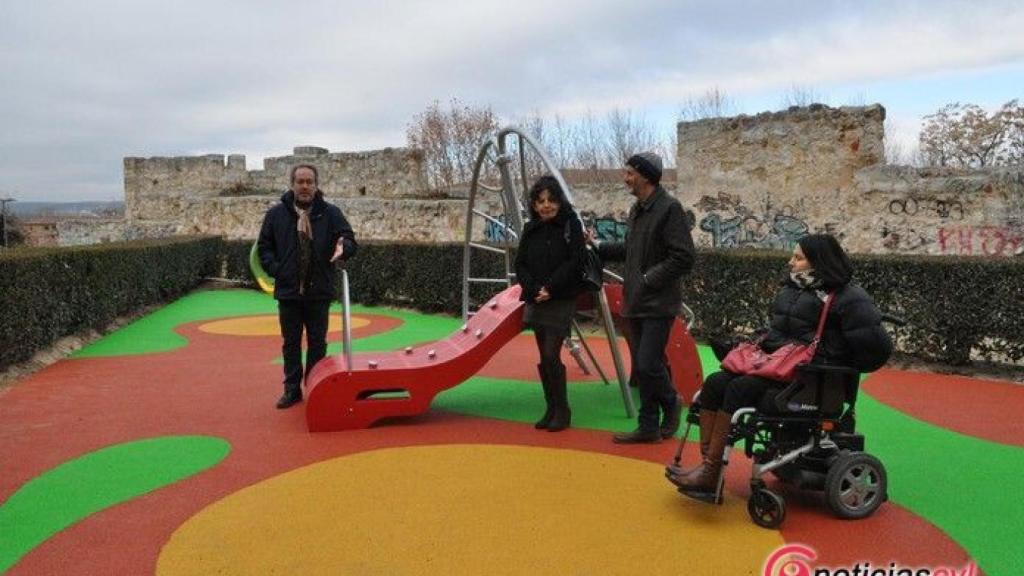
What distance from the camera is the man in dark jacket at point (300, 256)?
6.05 m

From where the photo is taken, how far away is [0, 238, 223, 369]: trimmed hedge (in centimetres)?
782

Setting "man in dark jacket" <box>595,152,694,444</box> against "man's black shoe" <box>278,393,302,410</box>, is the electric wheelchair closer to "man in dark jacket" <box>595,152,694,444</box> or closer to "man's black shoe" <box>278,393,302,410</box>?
"man in dark jacket" <box>595,152,694,444</box>

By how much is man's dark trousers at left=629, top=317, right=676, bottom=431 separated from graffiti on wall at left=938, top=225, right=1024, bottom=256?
25.3 feet

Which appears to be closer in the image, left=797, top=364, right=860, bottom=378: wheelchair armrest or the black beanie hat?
left=797, top=364, right=860, bottom=378: wheelchair armrest

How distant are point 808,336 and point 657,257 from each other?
1.29 m

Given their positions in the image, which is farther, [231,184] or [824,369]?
[231,184]

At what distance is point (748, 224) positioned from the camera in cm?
1314

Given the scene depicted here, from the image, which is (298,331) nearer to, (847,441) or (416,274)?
(847,441)

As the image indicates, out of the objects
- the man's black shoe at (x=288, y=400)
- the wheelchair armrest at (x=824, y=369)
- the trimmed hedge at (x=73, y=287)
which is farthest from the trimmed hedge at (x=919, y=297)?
the trimmed hedge at (x=73, y=287)

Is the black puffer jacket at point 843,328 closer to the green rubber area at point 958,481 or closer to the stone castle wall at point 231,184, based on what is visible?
the green rubber area at point 958,481

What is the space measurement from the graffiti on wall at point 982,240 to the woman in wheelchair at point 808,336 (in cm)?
828

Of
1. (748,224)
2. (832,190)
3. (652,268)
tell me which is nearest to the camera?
(652,268)

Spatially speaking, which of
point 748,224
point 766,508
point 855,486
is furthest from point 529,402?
point 748,224

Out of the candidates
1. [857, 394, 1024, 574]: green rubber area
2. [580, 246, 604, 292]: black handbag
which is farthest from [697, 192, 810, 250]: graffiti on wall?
[580, 246, 604, 292]: black handbag
